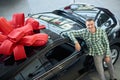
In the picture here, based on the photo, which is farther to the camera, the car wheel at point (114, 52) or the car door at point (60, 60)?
the car wheel at point (114, 52)

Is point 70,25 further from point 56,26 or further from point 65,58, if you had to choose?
point 65,58

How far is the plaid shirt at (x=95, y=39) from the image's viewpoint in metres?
3.76

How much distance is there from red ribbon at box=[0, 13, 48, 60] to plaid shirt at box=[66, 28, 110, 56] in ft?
2.09

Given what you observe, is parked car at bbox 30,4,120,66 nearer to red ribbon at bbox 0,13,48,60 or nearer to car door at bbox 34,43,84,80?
car door at bbox 34,43,84,80

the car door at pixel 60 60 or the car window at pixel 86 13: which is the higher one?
the car window at pixel 86 13

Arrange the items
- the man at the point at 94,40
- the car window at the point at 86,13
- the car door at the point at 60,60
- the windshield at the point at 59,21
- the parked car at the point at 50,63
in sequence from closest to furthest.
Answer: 1. the parked car at the point at 50,63
2. the car door at the point at 60,60
3. the man at the point at 94,40
4. the windshield at the point at 59,21
5. the car window at the point at 86,13

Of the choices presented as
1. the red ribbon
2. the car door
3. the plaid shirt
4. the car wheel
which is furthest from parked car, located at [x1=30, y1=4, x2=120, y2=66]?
the red ribbon

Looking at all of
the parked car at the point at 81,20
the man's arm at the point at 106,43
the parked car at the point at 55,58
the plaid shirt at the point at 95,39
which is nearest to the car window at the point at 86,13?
the parked car at the point at 81,20

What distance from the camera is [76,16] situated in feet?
14.8

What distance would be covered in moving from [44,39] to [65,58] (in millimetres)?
548

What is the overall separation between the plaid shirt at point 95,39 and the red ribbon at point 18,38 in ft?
2.09

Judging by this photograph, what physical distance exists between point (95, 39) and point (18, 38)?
4.51ft

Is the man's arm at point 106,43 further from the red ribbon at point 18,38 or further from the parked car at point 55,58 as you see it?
the red ribbon at point 18,38

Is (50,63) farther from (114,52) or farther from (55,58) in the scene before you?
(114,52)
